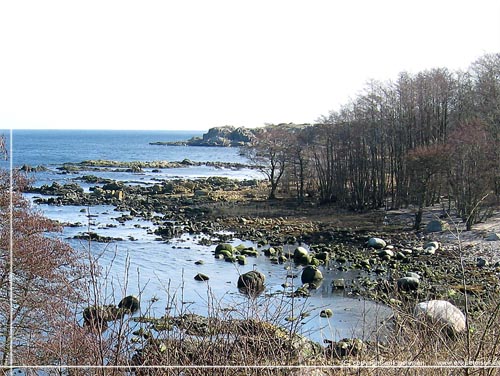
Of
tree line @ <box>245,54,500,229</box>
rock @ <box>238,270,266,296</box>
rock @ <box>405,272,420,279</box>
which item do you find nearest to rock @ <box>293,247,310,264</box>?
rock @ <box>405,272,420,279</box>

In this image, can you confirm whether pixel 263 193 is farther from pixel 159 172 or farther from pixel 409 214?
pixel 159 172

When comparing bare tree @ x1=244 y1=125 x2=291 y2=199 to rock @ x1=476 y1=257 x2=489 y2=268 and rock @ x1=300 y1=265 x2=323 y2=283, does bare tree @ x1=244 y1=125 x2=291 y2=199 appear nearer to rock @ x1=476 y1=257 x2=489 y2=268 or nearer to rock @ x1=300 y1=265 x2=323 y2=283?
rock @ x1=300 y1=265 x2=323 y2=283

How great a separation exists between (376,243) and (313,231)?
3.73 metres

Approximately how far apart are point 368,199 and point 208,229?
29.1 ft

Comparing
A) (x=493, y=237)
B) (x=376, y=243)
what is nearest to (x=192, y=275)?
(x=376, y=243)

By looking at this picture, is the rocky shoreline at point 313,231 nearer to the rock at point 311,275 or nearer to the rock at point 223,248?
the rock at point 311,275

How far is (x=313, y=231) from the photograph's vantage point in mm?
24438

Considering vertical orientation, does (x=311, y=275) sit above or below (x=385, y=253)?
below

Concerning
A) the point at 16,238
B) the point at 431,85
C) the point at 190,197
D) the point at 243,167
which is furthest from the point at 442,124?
the point at 243,167

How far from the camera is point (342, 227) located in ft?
82.6

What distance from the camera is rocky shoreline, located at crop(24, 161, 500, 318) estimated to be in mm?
15742

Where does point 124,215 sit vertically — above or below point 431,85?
below

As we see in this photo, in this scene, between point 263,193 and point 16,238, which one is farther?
point 263,193

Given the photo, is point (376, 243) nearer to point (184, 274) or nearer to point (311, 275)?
point (311, 275)
